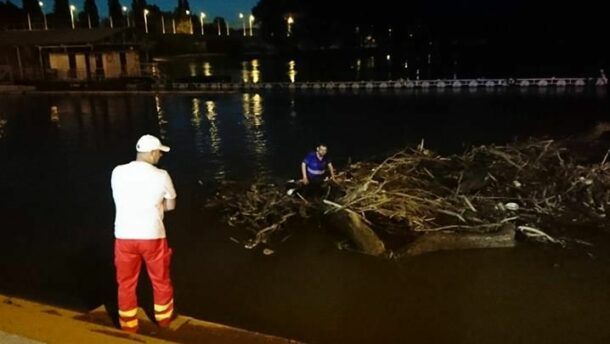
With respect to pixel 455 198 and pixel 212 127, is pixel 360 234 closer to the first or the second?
pixel 455 198

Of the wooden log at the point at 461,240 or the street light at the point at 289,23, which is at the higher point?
the street light at the point at 289,23

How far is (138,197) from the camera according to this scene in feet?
16.6

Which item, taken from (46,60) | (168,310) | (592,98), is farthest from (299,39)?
(168,310)

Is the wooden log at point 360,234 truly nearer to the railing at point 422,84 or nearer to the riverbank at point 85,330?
the riverbank at point 85,330

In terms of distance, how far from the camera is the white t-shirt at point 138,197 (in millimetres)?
5039

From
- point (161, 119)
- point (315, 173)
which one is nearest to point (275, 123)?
point (161, 119)

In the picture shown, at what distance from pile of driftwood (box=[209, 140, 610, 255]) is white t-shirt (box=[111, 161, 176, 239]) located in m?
4.89

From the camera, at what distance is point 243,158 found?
17.2 m

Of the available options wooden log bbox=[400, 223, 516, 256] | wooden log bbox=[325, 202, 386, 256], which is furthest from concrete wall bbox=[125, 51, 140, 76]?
wooden log bbox=[400, 223, 516, 256]

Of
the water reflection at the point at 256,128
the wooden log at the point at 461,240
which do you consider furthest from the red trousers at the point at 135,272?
the water reflection at the point at 256,128

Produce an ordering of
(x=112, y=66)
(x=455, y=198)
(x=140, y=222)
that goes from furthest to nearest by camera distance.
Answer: (x=112, y=66) → (x=455, y=198) → (x=140, y=222)

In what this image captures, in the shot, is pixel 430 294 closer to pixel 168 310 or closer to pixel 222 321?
pixel 222 321

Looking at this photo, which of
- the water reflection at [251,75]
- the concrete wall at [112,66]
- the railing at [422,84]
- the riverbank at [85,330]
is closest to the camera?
the riverbank at [85,330]

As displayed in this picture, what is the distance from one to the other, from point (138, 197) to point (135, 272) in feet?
2.43
